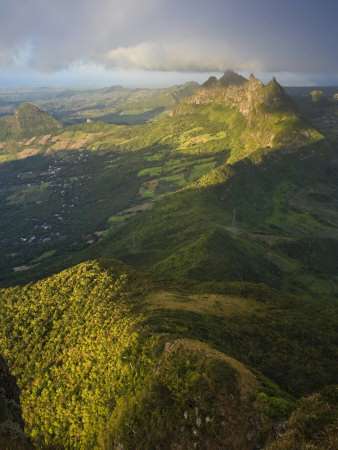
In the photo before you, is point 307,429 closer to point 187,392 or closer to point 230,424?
point 230,424

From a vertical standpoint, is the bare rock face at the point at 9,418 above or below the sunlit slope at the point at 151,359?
above

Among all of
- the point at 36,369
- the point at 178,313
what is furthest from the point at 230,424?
the point at 36,369

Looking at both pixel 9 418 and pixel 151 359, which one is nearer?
pixel 9 418

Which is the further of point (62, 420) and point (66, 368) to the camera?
point (66, 368)

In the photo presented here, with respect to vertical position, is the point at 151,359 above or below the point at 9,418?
below

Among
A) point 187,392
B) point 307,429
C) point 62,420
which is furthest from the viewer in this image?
point 62,420

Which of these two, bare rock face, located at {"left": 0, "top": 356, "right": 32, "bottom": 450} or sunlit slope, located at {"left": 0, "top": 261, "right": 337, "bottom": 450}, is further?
sunlit slope, located at {"left": 0, "top": 261, "right": 337, "bottom": 450}

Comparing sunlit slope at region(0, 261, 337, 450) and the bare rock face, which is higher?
the bare rock face

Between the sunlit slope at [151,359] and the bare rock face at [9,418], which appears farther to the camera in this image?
the sunlit slope at [151,359]
